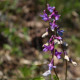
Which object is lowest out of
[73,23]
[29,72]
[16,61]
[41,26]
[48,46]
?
[48,46]

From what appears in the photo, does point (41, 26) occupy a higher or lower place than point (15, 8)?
lower

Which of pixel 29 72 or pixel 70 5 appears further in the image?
pixel 70 5

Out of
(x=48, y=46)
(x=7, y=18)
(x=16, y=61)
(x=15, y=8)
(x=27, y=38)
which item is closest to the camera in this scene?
(x=48, y=46)

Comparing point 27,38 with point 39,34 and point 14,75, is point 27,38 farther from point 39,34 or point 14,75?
point 14,75

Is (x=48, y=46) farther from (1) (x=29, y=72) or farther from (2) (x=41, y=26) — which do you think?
(2) (x=41, y=26)

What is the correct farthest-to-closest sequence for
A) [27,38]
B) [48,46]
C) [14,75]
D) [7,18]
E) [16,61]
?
[7,18]
[27,38]
[16,61]
[14,75]
[48,46]

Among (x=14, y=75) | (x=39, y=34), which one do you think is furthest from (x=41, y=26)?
(x=14, y=75)

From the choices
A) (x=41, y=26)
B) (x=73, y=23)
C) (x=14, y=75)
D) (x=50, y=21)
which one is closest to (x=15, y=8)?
(x=41, y=26)
